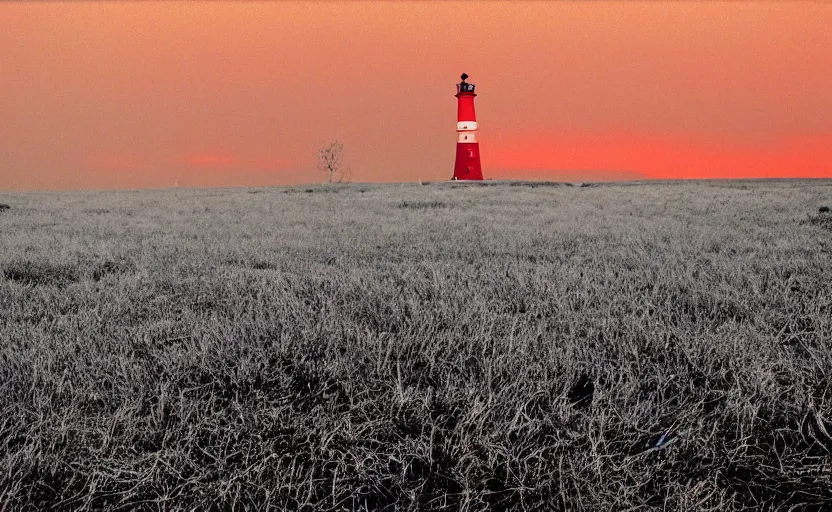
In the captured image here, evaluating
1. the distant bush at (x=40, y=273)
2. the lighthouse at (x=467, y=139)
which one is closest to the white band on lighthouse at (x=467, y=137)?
the lighthouse at (x=467, y=139)

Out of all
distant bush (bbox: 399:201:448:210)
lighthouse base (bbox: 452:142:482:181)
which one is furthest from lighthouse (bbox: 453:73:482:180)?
distant bush (bbox: 399:201:448:210)

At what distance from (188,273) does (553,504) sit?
4.80m

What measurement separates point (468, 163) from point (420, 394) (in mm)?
47562

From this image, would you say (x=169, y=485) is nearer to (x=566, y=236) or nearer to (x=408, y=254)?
(x=408, y=254)

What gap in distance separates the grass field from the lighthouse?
4445 centimetres

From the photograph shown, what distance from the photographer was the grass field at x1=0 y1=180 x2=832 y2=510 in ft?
5.82

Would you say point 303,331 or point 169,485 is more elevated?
point 303,331

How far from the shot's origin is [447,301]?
155 inches

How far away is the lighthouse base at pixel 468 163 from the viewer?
4853 centimetres

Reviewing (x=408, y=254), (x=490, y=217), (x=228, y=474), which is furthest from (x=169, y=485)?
(x=490, y=217)

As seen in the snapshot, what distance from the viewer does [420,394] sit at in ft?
7.45

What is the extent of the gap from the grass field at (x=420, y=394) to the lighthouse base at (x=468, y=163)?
145 feet

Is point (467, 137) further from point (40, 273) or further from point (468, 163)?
point (40, 273)

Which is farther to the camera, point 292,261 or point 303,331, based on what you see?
point 292,261
